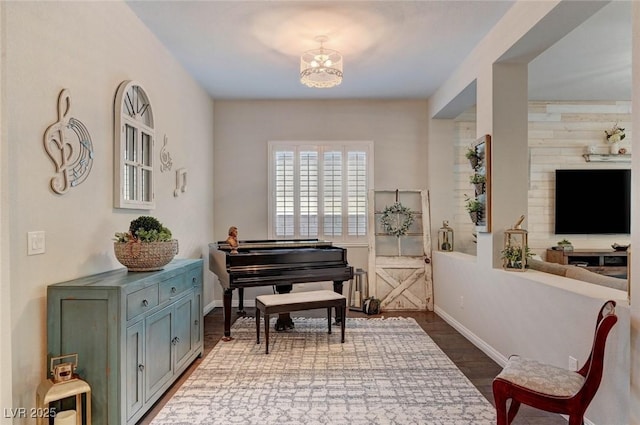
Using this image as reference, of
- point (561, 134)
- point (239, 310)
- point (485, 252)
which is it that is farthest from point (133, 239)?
point (561, 134)

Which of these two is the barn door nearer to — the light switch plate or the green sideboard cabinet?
the green sideboard cabinet

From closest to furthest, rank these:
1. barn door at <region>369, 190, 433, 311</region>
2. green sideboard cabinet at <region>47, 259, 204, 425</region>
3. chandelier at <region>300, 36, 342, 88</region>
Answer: green sideboard cabinet at <region>47, 259, 204, 425</region>, chandelier at <region>300, 36, 342, 88</region>, barn door at <region>369, 190, 433, 311</region>

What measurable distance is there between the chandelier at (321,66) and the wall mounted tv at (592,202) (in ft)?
12.9

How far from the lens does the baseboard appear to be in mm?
3390


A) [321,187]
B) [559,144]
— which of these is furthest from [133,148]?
[559,144]

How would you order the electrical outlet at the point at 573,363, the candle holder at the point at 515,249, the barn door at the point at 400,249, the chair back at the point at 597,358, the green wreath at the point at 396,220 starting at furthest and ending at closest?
the green wreath at the point at 396,220 → the barn door at the point at 400,249 → the candle holder at the point at 515,249 → the electrical outlet at the point at 573,363 → the chair back at the point at 597,358

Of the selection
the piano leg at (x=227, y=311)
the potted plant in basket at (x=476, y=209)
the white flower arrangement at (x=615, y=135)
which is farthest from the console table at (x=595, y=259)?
the piano leg at (x=227, y=311)

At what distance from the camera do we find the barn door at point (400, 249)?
17.5ft

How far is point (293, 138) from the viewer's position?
5715 millimetres

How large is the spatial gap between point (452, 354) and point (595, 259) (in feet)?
10.6

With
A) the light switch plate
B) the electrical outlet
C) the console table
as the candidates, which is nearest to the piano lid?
the light switch plate

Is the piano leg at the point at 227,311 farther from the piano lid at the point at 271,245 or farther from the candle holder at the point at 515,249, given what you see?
the candle holder at the point at 515,249

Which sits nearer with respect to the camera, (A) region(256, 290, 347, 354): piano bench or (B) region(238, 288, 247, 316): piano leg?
(A) region(256, 290, 347, 354): piano bench

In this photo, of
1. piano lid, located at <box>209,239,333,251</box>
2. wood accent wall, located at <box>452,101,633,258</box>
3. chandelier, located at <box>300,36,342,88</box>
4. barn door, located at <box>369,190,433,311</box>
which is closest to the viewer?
chandelier, located at <box>300,36,342,88</box>
